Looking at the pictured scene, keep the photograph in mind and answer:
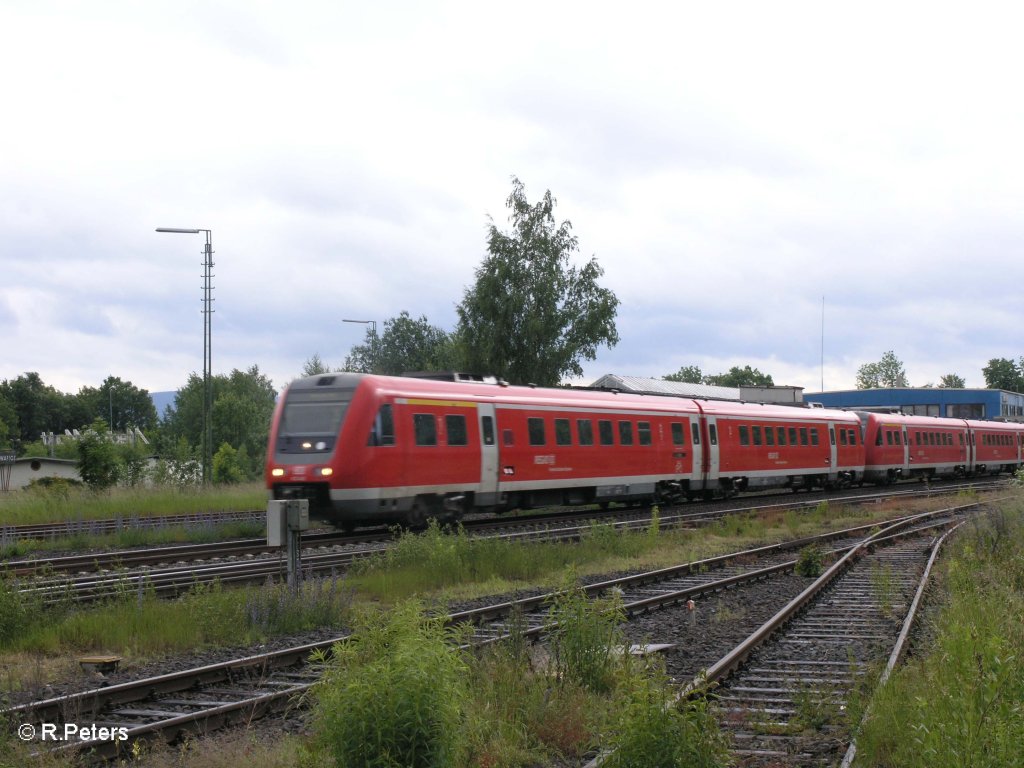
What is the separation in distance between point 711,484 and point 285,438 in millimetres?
15894

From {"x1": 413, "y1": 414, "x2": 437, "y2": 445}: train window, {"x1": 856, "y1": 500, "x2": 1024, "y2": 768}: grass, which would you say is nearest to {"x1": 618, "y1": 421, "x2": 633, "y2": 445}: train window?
{"x1": 413, "y1": 414, "x2": 437, "y2": 445}: train window

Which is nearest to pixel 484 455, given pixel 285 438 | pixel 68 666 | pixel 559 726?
pixel 285 438

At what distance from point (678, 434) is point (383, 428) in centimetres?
1242

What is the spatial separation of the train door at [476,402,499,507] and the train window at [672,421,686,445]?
330 inches

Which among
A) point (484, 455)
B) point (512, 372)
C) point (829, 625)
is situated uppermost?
point (512, 372)

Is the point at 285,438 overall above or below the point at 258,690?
above

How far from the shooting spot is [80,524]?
22.7 metres

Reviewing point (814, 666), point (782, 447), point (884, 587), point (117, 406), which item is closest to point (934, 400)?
point (782, 447)

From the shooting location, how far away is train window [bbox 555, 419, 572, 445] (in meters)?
25.3

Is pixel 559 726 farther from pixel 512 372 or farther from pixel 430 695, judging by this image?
pixel 512 372

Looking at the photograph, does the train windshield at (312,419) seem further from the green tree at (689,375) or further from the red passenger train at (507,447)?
the green tree at (689,375)

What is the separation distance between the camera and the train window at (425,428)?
21.0 metres

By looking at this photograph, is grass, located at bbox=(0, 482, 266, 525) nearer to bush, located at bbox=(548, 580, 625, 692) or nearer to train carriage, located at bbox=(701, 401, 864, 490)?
train carriage, located at bbox=(701, 401, 864, 490)

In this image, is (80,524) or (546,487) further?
(546,487)
